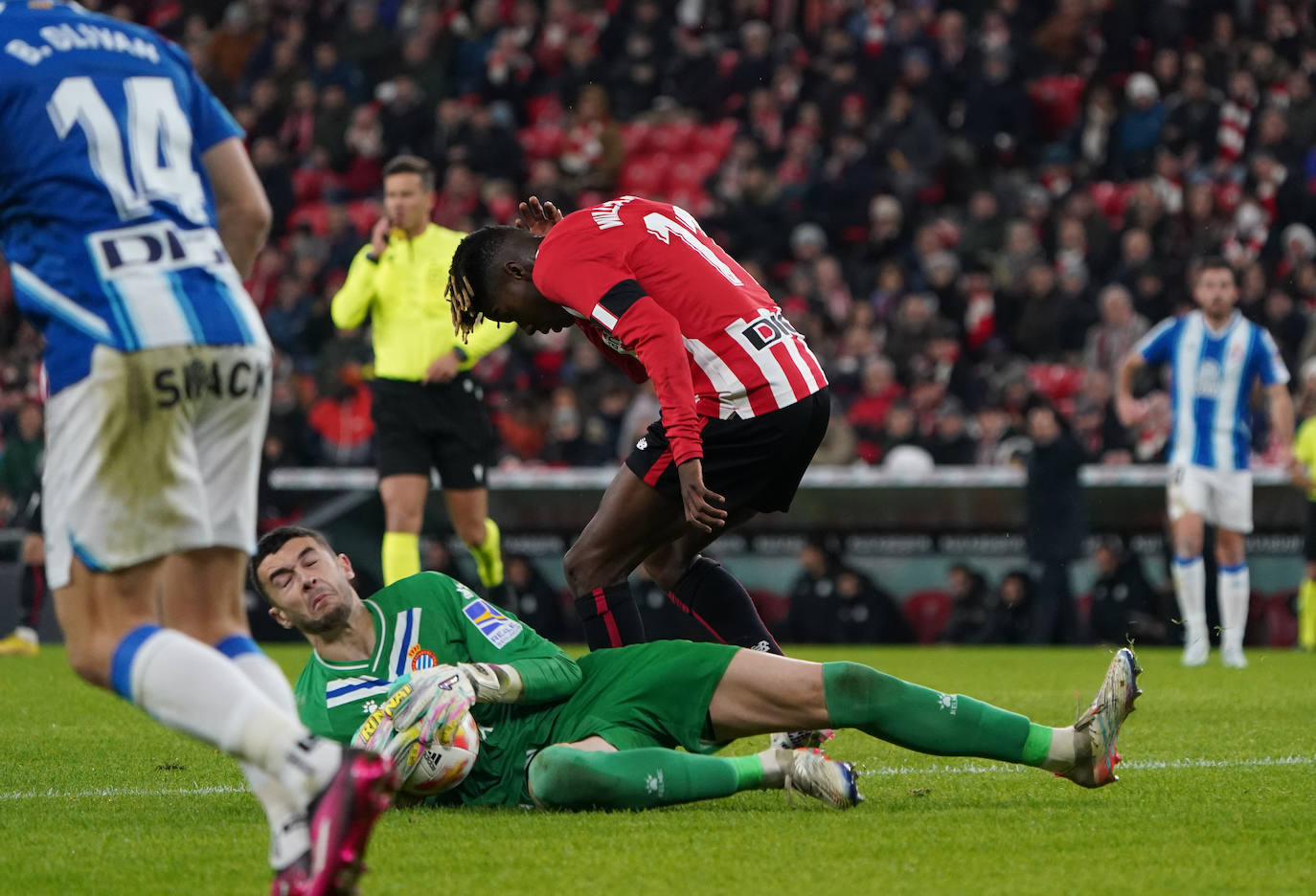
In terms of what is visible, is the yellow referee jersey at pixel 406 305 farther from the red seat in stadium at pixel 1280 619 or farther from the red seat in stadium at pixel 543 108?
the red seat in stadium at pixel 543 108

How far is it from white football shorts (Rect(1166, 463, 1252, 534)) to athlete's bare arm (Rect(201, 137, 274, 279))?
329 inches

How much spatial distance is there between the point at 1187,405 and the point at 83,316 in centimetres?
893

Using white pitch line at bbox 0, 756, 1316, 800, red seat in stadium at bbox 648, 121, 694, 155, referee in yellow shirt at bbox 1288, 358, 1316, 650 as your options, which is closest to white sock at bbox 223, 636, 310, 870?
white pitch line at bbox 0, 756, 1316, 800

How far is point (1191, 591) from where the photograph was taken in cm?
1115

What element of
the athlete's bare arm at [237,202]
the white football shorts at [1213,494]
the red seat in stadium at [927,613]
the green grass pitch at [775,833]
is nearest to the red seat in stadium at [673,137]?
the red seat in stadium at [927,613]

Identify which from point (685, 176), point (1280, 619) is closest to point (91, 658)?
point (1280, 619)

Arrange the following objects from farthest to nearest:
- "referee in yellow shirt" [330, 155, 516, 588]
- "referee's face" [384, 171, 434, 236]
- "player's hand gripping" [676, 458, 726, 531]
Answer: "referee in yellow shirt" [330, 155, 516, 588]
"referee's face" [384, 171, 434, 236]
"player's hand gripping" [676, 458, 726, 531]

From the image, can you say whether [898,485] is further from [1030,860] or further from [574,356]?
[1030,860]

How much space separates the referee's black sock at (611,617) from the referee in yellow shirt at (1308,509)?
7.91m

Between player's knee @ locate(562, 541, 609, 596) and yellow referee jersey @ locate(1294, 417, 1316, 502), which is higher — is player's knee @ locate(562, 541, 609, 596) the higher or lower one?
the higher one

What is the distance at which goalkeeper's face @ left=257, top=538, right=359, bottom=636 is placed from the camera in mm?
4762

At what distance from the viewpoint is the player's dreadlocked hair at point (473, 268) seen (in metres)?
5.55

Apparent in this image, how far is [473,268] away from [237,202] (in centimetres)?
177

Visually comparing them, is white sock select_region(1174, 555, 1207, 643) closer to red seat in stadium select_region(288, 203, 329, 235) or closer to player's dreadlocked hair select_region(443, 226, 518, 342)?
player's dreadlocked hair select_region(443, 226, 518, 342)
